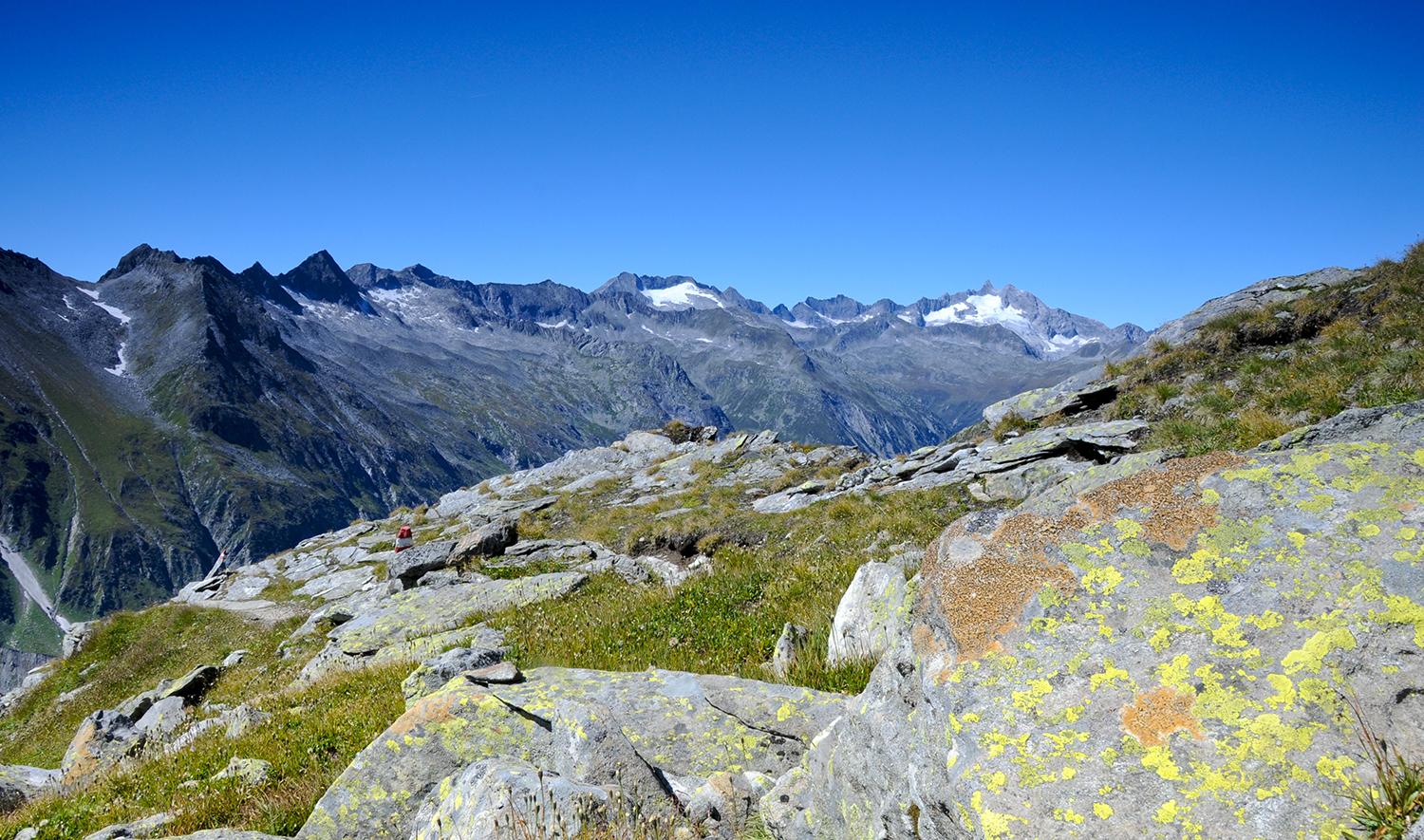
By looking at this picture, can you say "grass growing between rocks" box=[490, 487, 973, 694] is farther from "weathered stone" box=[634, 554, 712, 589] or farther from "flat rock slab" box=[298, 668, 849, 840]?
"flat rock slab" box=[298, 668, 849, 840]

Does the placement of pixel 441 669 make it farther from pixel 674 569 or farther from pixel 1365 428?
pixel 1365 428

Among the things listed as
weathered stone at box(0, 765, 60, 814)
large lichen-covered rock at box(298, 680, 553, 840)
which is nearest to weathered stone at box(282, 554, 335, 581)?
weathered stone at box(0, 765, 60, 814)

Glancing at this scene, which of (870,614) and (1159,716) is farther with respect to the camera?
(870,614)

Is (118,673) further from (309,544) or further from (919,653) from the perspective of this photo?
(919,653)

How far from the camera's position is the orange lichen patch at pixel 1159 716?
3488 mm

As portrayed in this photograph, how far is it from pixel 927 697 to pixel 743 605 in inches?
301

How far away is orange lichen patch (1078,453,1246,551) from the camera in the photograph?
4.41m

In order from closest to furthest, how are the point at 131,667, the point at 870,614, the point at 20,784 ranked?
1. the point at 870,614
2. the point at 20,784
3. the point at 131,667

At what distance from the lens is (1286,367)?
17875 mm

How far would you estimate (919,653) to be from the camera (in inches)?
177

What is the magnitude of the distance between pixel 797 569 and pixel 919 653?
852 cm

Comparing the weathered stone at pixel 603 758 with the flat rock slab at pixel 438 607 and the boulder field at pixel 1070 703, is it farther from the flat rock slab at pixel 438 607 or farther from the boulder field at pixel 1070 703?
the flat rock slab at pixel 438 607

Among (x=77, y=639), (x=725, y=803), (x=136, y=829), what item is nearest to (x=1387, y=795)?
(x=725, y=803)

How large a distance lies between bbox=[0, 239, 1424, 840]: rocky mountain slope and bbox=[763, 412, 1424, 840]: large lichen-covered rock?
0.05 ft
